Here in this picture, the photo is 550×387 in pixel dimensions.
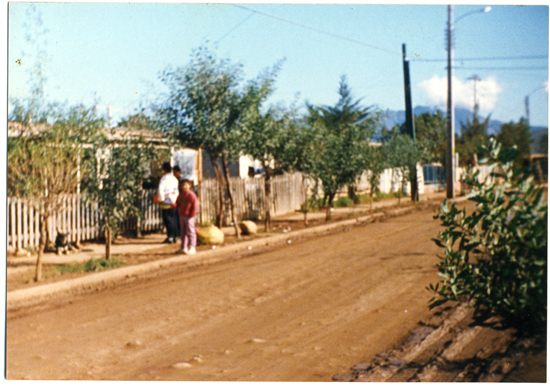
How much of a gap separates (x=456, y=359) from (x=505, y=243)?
141 cm

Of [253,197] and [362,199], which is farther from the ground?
[253,197]

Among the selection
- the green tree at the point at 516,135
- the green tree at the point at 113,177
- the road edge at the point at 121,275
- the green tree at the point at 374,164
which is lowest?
the road edge at the point at 121,275

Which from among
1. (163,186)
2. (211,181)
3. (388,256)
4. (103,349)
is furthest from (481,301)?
(211,181)

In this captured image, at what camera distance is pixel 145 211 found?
1375 cm

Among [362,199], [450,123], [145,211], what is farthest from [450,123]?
[145,211]

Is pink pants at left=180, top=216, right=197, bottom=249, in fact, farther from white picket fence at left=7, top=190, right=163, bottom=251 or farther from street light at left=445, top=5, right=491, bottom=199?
street light at left=445, top=5, right=491, bottom=199

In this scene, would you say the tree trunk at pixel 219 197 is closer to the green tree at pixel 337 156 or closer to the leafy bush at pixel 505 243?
the green tree at pixel 337 156

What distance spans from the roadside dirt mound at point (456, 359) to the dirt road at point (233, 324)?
0.23 m

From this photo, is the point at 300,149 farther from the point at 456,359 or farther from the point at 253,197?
the point at 456,359

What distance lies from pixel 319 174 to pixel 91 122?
338 inches

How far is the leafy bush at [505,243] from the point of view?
4066 mm

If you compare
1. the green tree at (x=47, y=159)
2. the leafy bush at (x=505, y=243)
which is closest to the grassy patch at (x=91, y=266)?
the green tree at (x=47, y=159)

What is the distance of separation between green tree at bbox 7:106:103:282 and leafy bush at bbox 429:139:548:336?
20.1ft

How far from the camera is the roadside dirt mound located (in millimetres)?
4699
